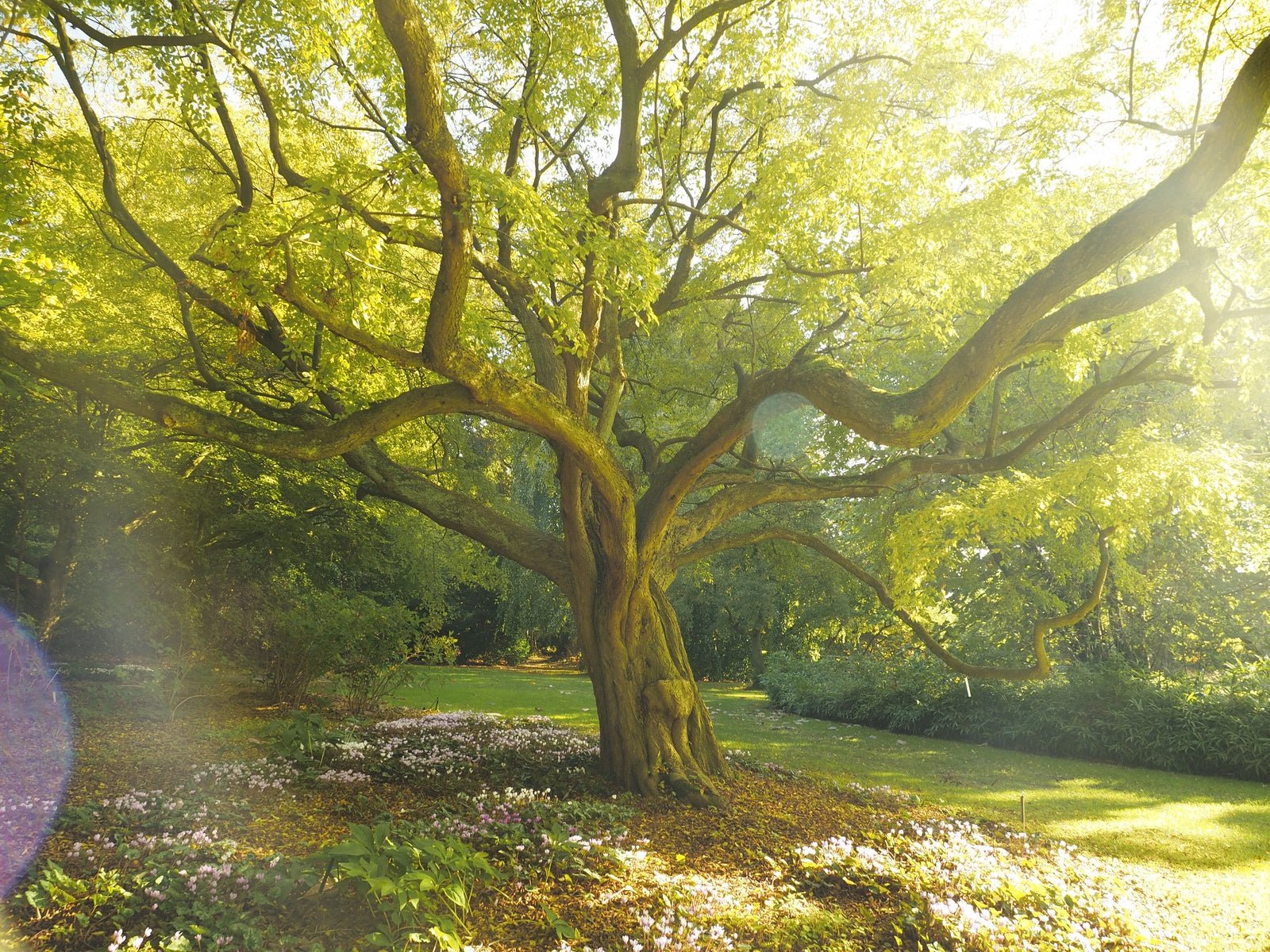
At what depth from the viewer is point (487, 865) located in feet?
12.9

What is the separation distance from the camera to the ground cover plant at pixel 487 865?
3.47 m

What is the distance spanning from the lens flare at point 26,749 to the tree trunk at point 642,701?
4323mm

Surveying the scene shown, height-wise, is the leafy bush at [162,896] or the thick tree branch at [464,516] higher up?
the thick tree branch at [464,516]

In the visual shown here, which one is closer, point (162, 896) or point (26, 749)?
point (162, 896)

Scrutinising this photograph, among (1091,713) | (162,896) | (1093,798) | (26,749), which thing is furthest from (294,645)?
(1091,713)

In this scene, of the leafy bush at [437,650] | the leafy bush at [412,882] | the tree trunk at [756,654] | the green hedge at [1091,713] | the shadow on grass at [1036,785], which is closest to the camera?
the leafy bush at [412,882]

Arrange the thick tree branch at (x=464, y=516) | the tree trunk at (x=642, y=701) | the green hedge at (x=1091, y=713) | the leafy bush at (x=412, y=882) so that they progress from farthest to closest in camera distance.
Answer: the green hedge at (x=1091, y=713) → the thick tree branch at (x=464, y=516) → the tree trunk at (x=642, y=701) → the leafy bush at (x=412, y=882)

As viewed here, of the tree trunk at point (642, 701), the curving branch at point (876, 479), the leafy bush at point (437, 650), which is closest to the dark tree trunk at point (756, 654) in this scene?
the leafy bush at point (437, 650)

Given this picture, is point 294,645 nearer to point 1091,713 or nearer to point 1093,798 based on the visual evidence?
point 1093,798

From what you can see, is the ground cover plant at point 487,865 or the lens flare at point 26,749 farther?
the lens flare at point 26,749

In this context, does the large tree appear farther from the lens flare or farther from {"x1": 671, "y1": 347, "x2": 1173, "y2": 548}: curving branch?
the lens flare

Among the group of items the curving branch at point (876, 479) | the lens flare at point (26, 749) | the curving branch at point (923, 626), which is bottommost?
the lens flare at point (26, 749)

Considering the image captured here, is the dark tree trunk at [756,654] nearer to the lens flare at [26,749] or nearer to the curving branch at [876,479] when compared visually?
the curving branch at [876,479]

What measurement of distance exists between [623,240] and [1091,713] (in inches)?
477
